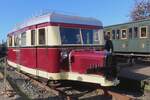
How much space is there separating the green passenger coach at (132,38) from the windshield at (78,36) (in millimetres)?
10392

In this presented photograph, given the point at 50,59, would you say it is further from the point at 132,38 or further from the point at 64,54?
the point at 132,38

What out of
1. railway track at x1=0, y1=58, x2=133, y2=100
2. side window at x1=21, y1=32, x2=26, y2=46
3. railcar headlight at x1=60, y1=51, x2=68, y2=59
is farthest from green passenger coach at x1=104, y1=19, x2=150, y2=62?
railcar headlight at x1=60, y1=51, x2=68, y2=59

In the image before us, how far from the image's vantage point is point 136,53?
998 inches

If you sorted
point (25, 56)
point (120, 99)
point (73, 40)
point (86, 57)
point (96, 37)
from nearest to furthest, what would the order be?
point (120, 99)
point (86, 57)
point (73, 40)
point (96, 37)
point (25, 56)

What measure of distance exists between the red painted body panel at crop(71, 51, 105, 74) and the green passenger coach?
38.7 ft

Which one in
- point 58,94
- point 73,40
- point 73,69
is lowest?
point 58,94

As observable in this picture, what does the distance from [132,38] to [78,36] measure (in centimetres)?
1305

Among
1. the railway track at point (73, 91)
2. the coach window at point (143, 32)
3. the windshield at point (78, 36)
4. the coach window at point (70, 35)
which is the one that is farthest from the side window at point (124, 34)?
the coach window at point (70, 35)

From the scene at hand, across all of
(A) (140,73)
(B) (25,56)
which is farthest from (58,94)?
(A) (140,73)

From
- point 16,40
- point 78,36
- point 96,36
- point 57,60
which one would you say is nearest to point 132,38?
point 16,40

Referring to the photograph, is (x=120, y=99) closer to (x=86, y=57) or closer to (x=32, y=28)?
(x=86, y=57)

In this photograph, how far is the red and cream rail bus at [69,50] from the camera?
36.7 ft

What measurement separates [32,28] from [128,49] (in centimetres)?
1330

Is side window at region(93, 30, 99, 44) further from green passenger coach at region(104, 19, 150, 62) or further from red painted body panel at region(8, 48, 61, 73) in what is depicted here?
green passenger coach at region(104, 19, 150, 62)
